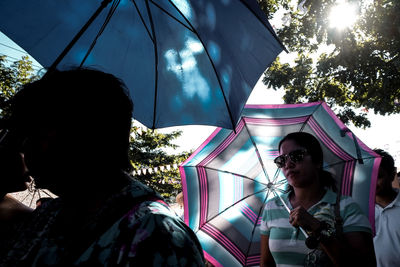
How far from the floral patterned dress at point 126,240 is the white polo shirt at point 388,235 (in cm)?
278

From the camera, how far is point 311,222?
62.5 inches

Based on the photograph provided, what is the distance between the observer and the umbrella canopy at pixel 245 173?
225 centimetres

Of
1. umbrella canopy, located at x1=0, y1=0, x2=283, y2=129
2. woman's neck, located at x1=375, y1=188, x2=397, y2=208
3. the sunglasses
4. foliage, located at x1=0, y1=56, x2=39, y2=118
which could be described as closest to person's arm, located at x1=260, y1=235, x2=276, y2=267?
the sunglasses

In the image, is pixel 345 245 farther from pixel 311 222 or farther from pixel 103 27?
pixel 103 27

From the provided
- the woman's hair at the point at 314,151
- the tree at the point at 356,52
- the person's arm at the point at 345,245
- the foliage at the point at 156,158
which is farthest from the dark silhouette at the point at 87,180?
the foliage at the point at 156,158

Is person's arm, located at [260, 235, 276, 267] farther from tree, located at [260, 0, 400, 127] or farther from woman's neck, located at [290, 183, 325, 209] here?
tree, located at [260, 0, 400, 127]

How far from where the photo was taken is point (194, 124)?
2.38m

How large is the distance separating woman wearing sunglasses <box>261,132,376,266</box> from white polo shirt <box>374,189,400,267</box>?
138 cm

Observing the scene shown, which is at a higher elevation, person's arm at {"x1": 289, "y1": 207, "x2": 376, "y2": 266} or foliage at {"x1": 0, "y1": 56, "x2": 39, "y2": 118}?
foliage at {"x1": 0, "y1": 56, "x2": 39, "y2": 118}

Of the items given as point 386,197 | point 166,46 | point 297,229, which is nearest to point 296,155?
point 297,229

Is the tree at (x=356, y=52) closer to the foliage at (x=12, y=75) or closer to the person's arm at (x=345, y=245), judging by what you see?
the person's arm at (x=345, y=245)

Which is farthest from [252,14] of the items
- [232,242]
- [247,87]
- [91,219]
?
A: [232,242]

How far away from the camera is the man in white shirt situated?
264 centimetres

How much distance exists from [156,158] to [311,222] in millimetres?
14322
